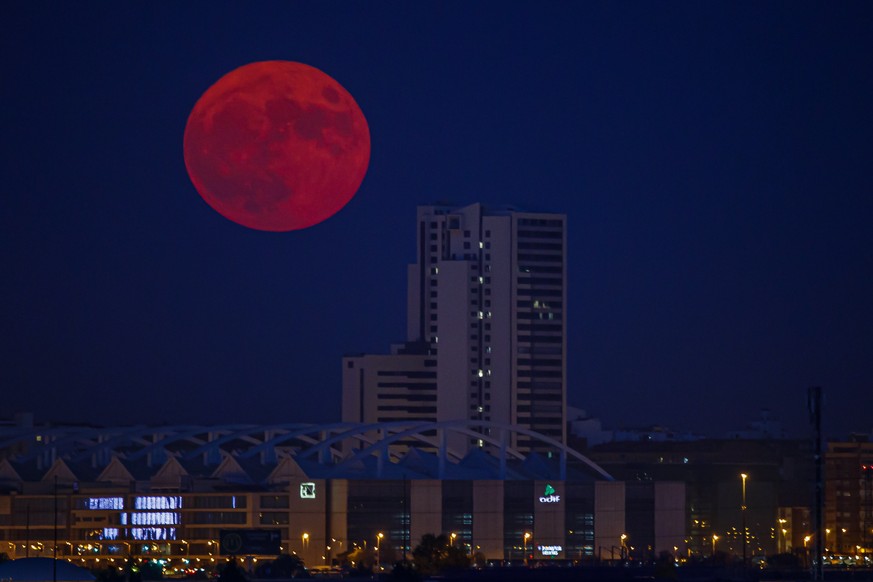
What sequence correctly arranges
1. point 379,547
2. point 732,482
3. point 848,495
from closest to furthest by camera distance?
point 379,547, point 732,482, point 848,495

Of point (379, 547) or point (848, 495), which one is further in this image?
point (848, 495)

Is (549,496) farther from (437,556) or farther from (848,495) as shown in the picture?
(848,495)

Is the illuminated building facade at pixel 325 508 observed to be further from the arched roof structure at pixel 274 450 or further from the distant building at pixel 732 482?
the distant building at pixel 732 482

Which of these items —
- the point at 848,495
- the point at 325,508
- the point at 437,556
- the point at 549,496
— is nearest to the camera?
the point at 437,556

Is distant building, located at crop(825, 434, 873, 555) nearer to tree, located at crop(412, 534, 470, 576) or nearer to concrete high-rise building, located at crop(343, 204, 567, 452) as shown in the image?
concrete high-rise building, located at crop(343, 204, 567, 452)

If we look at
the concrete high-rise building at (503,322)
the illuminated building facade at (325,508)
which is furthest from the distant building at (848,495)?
the concrete high-rise building at (503,322)

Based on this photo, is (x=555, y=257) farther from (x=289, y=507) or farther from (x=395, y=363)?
(x=289, y=507)

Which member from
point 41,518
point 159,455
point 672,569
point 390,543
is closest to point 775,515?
point 390,543

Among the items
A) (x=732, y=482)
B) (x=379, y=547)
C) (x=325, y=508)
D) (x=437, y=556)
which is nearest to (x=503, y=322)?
(x=732, y=482)
